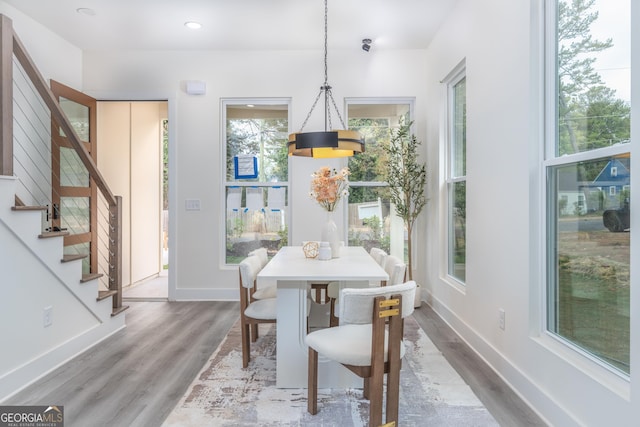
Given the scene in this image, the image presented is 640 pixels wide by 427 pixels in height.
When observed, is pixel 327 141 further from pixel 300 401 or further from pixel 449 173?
pixel 449 173

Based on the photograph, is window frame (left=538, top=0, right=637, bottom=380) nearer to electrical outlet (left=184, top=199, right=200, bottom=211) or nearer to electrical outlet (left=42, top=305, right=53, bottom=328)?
electrical outlet (left=42, top=305, right=53, bottom=328)

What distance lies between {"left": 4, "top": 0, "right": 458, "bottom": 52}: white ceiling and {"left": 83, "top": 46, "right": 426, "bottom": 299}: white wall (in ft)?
0.53

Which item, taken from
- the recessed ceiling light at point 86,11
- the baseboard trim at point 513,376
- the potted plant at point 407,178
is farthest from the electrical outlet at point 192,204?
the baseboard trim at point 513,376

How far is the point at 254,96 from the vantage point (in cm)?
464

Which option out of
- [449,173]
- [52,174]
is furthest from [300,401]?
[52,174]

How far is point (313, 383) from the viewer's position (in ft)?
6.83

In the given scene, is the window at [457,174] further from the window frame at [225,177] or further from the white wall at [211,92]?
the window frame at [225,177]

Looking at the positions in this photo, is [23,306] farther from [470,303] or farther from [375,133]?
[375,133]

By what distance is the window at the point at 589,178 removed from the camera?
1.68 m

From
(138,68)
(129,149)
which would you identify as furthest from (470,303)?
(129,149)

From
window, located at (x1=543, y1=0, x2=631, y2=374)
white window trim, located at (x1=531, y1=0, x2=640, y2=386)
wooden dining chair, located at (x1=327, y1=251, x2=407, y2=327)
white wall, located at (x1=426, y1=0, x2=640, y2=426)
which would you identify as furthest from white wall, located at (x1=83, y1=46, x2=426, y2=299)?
window, located at (x1=543, y1=0, x2=631, y2=374)

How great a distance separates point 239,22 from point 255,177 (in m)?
1.71

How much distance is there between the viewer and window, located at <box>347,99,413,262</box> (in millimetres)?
4715

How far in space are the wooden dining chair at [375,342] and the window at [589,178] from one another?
2.89 feet
